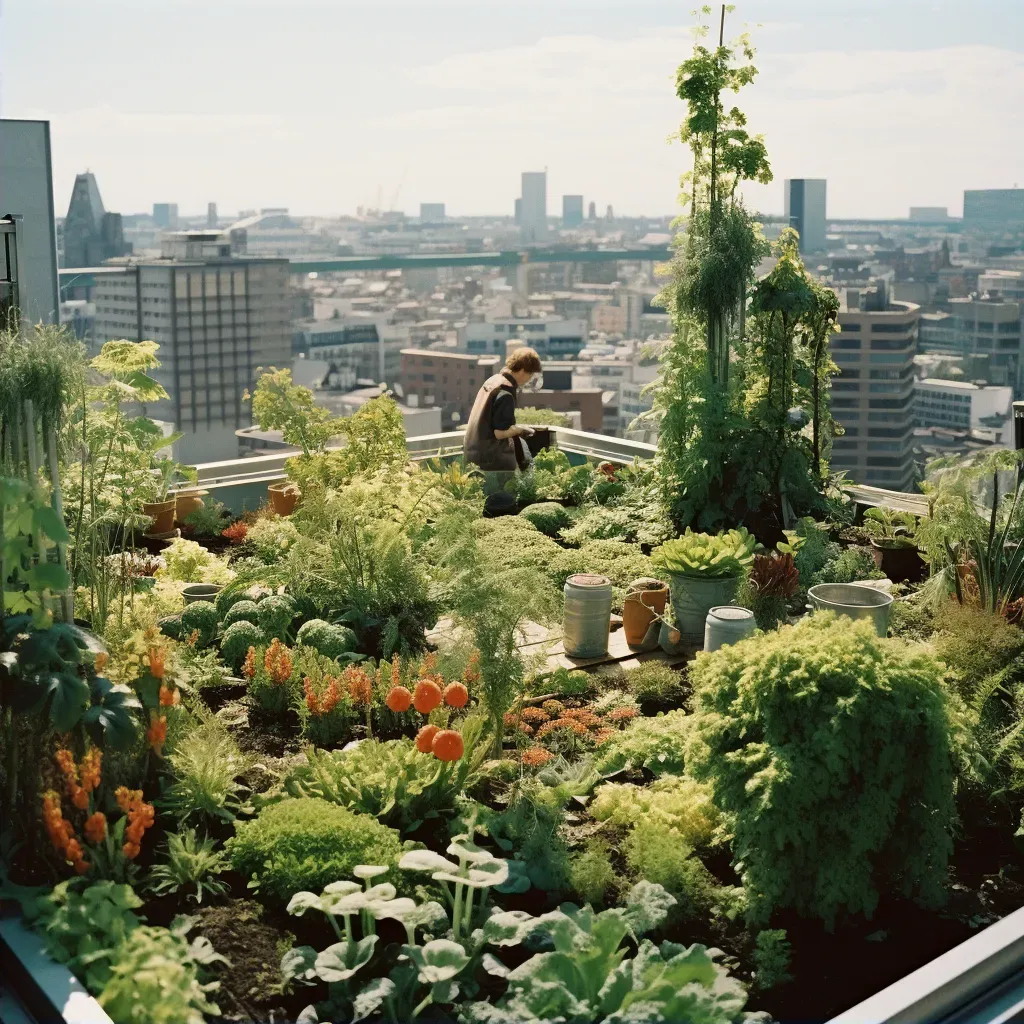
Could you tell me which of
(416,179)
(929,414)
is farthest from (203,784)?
(416,179)

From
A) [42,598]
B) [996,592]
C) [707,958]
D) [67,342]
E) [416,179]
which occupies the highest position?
[416,179]

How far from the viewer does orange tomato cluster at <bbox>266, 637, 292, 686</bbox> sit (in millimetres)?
4852

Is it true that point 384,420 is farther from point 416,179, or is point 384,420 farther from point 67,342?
point 416,179

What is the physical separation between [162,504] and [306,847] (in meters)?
4.88

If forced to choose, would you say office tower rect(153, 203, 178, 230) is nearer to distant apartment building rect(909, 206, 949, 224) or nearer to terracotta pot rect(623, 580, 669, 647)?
distant apartment building rect(909, 206, 949, 224)

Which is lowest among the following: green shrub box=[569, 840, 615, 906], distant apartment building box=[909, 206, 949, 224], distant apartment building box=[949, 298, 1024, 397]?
green shrub box=[569, 840, 615, 906]

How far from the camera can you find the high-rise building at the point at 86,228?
1517cm

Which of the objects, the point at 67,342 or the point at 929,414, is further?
the point at 929,414

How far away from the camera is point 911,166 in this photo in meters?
9.58

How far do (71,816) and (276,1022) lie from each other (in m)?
1.01

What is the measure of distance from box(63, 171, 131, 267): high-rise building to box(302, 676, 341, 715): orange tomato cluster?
11.9 metres

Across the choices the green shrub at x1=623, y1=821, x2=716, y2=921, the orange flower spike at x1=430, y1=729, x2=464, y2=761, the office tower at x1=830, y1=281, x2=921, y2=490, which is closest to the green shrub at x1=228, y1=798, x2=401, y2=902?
the orange flower spike at x1=430, y1=729, x2=464, y2=761

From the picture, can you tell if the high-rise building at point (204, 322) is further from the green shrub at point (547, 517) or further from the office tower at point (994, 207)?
the office tower at point (994, 207)

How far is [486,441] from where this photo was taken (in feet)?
28.9
